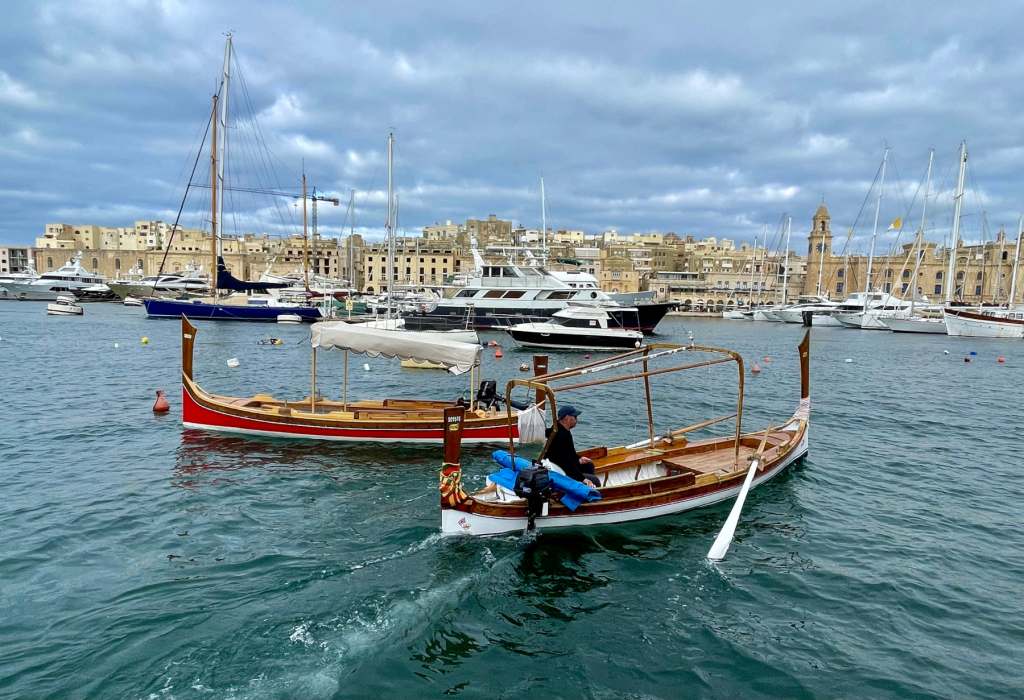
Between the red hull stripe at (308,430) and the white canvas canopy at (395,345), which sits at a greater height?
the white canvas canopy at (395,345)

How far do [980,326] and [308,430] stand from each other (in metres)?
78.1

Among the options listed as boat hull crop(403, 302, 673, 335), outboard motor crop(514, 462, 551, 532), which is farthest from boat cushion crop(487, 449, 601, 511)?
boat hull crop(403, 302, 673, 335)

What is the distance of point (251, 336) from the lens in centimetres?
5000

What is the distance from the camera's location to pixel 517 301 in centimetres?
6138

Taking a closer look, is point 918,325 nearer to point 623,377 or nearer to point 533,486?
point 623,377

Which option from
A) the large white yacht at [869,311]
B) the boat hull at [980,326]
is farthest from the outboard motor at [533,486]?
the large white yacht at [869,311]

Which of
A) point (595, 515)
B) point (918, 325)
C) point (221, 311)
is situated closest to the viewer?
point (595, 515)

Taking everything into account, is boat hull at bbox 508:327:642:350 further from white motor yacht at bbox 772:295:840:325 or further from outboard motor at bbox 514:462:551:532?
white motor yacht at bbox 772:295:840:325

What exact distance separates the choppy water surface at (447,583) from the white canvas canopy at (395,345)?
107 inches

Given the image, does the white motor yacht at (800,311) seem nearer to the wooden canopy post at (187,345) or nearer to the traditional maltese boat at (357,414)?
the traditional maltese boat at (357,414)

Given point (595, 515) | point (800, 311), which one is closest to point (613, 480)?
point (595, 515)

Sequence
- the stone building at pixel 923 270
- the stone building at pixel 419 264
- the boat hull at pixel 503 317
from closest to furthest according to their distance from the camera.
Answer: the boat hull at pixel 503 317 → the stone building at pixel 923 270 → the stone building at pixel 419 264

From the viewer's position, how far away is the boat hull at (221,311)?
2517 inches

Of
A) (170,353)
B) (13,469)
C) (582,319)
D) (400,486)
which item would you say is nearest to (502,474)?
(400,486)
